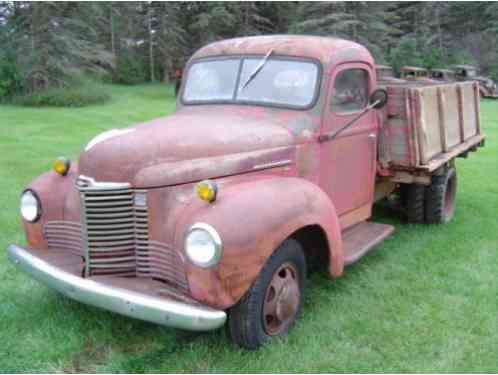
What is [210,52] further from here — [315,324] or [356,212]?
[315,324]

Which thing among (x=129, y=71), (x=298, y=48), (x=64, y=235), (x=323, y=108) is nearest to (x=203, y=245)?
(x=64, y=235)

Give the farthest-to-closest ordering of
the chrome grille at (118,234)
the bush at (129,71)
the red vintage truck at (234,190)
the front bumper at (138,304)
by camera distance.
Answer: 1. the bush at (129,71)
2. the chrome grille at (118,234)
3. the red vintage truck at (234,190)
4. the front bumper at (138,304)

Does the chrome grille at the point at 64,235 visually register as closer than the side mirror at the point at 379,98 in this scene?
Yes

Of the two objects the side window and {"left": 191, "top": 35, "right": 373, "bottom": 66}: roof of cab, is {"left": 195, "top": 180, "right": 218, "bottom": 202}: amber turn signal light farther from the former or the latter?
{"left": 191, "top": 35, "right": 373, "bottom": 66}: roof of cab

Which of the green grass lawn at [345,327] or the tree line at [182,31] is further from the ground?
the tree line at [182,31]

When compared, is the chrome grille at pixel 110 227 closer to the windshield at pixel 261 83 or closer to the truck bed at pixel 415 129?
the windshield at pixel 261 83

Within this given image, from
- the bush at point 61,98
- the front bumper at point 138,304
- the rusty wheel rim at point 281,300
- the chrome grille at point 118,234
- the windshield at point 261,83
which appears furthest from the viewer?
the bush at point 61,98

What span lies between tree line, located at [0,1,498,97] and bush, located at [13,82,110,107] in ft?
2.09

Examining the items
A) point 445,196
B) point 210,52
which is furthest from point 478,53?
point 210,52

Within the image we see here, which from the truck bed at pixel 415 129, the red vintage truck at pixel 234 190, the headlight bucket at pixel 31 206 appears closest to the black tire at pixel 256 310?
the red vintage truck at pixel 234 190

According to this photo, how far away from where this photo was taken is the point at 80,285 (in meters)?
3.29

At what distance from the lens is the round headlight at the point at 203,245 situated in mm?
3082

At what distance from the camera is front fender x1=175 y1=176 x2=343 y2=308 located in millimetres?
3129

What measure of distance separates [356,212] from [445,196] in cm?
194
